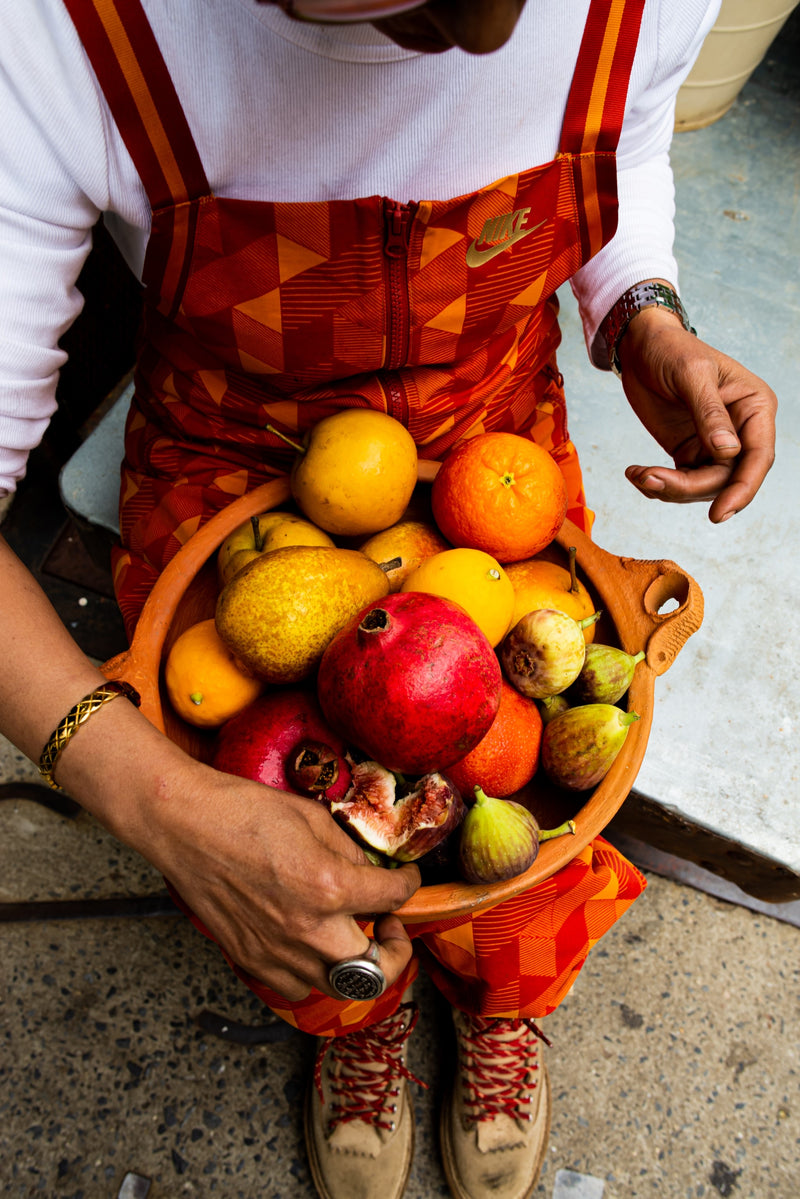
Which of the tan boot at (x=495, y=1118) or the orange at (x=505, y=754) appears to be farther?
the tan boot at (x=495, y=1118)

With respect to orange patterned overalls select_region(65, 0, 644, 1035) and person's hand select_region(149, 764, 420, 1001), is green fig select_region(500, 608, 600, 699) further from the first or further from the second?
orange patterned overalls select_region(65, 0, 644, 1035)

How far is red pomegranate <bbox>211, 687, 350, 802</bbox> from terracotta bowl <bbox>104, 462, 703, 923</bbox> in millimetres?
119

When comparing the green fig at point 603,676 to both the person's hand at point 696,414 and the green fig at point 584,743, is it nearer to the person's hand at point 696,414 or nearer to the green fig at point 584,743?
the green fig at point 584,743

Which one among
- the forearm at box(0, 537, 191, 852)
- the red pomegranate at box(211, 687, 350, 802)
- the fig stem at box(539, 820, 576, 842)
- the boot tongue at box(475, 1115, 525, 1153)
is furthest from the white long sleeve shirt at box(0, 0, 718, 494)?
the boot tongue at box(475, 1115, 525, 1153)

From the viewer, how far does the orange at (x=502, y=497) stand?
94 cm

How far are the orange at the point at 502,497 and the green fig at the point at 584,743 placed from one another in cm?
22

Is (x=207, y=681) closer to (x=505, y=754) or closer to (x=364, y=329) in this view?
(x=505, y=754)

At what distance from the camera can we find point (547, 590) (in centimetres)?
98

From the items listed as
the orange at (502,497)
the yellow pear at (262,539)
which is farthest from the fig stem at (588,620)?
the yellow pear at (262,539)

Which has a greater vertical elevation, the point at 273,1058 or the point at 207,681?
the point at 207,681

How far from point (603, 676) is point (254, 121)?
0.72 metres

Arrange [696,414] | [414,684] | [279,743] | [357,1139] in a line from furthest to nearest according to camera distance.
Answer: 1. [357,1139]
2. [696,414]
3. [279,743]
4. [414,684]

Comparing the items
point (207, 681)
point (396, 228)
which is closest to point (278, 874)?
point (207, 681)

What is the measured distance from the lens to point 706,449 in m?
1.05
